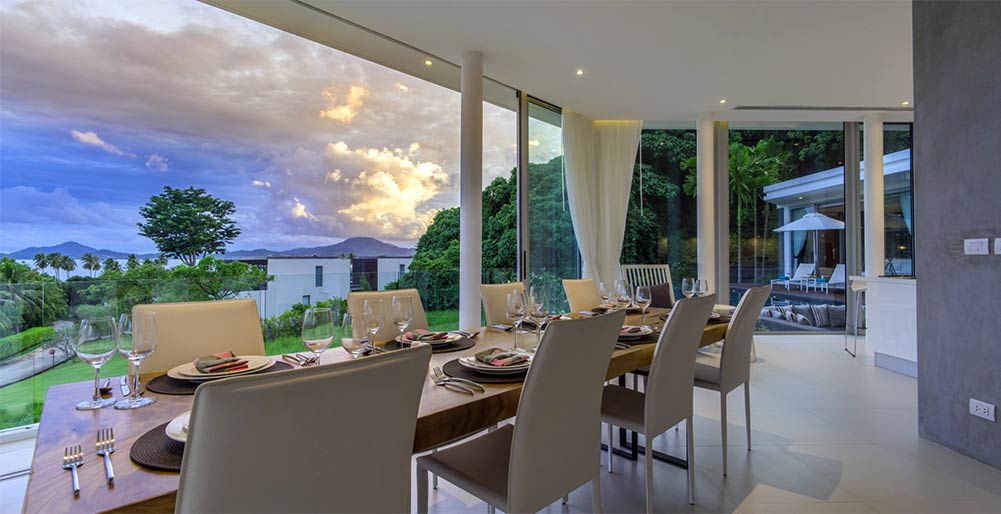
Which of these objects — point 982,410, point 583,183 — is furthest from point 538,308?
point 583,183

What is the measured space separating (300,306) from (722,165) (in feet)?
17.1

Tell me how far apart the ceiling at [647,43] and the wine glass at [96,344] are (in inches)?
101

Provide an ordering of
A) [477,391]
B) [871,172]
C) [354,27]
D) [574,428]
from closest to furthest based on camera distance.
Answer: [477,391] < [574,428] < [354,27] < [871,172]

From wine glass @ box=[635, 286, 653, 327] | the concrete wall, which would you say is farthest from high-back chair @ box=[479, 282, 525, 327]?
the concrete wall

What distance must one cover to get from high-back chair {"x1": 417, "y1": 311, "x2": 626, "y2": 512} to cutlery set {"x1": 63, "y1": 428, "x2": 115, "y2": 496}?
30.8 inches

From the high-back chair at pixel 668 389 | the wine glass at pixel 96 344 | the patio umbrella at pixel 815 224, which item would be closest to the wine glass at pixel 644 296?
the high-back chair at pixel 668 389

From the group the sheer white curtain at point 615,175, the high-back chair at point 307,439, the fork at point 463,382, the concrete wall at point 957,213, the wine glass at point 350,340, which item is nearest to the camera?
the high-back chair at point 307,439

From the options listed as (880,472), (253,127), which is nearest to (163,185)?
(253,127)

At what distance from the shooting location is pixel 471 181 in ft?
11.8

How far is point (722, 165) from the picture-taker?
5727mm

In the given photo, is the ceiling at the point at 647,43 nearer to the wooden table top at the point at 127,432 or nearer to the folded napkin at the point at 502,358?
the folded napkin at the point at 502,358

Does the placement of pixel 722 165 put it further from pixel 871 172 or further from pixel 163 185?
pixel 163 185

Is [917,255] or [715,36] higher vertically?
[715,36]

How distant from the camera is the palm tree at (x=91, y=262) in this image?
278cm
